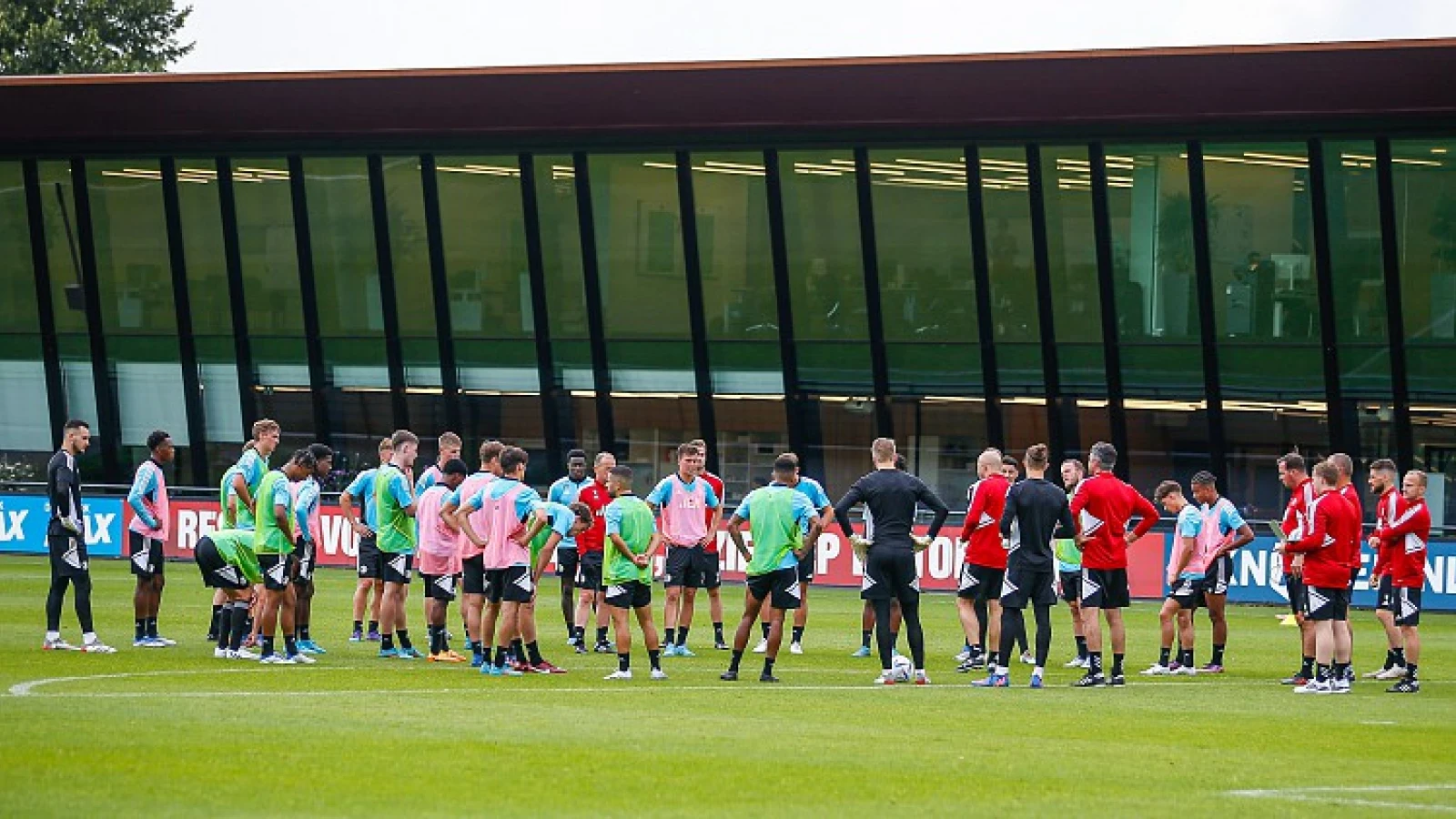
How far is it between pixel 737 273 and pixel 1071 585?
46.0 ft

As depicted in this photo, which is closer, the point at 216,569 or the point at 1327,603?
the point at 1327,603

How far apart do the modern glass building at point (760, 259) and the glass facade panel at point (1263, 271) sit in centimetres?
5

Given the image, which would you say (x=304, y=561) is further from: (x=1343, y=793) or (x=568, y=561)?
(x=1343, y=793)

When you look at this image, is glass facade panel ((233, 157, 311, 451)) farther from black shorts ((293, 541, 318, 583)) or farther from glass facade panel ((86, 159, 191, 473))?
black shorts ((293, 541, 318, 583))

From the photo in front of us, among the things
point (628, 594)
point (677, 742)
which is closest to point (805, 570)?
point (628, 594)

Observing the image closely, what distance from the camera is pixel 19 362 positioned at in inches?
1513

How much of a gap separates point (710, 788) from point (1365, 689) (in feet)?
30.5

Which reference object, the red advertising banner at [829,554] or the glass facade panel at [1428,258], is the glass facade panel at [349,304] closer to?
the red advertising banner at [829,554]

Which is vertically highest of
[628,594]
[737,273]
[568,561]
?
[737,273]

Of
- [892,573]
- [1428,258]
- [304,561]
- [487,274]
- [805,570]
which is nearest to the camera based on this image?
[892,573]

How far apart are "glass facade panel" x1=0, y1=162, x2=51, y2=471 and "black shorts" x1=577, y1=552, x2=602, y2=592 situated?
2013 cm

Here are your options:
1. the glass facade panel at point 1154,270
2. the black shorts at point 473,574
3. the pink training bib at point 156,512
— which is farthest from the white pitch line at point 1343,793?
the glass facade panel at point 1154,270

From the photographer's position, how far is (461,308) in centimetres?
3625

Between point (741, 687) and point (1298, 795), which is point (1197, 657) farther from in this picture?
point (1298, 795)
